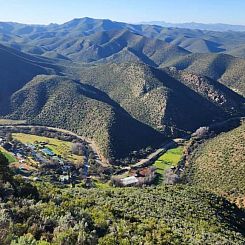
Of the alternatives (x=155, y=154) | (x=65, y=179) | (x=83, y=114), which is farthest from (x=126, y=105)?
(x=65, y=179)

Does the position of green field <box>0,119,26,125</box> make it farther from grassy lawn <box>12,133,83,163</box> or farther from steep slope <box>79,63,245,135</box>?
steep slope <box>79,63,245,135</box>

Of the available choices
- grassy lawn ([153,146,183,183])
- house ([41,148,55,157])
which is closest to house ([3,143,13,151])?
house ([41,148,55,157])

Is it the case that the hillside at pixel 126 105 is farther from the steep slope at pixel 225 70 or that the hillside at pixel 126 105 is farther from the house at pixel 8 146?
the steep slope at pixel 225 70

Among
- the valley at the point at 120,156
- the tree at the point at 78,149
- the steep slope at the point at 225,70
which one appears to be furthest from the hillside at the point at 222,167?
the steep slope at the point at 225,70

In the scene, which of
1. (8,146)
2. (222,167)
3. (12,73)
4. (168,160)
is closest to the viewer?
(222,167)

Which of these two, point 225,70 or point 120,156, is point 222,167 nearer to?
point 120,156

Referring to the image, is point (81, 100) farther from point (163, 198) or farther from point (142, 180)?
point (163, 198)
